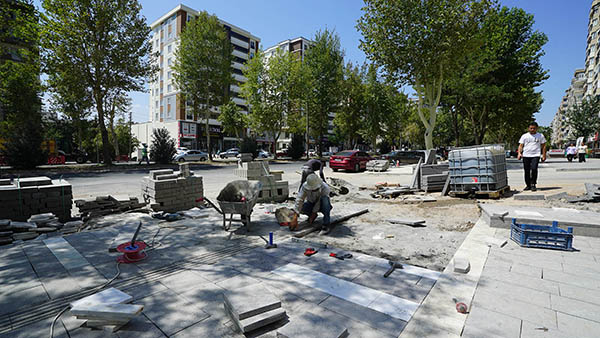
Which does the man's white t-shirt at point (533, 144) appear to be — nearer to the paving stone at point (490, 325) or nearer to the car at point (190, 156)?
the paving stone at point (490, 325)

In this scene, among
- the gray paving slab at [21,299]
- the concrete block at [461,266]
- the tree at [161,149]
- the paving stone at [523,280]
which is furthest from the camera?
the tree at [161,149]

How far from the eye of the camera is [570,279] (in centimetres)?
322

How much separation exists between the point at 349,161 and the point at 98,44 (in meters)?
21.0

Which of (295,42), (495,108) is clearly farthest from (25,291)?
(295,42)

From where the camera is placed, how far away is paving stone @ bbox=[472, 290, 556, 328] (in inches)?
96.0

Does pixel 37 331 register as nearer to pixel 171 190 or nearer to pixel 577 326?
pixel 577 326

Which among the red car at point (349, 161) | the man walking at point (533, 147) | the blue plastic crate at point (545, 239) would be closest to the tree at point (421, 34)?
the red car at point (349, 161)

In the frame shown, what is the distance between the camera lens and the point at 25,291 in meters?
3.05

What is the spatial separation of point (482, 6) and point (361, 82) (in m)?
26.2

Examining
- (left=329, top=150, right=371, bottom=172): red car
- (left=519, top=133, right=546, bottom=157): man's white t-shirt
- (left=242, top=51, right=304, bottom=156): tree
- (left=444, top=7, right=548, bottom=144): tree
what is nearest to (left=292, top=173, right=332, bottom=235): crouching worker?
(left=519, top=133, right=546, bottom=157): man's white t-shirt

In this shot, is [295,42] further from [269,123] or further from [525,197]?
[525,197]

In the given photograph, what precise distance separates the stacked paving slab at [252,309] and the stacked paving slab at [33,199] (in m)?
5.86

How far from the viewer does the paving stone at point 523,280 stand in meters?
3.01

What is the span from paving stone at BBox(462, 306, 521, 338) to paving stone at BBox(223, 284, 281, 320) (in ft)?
5.45
